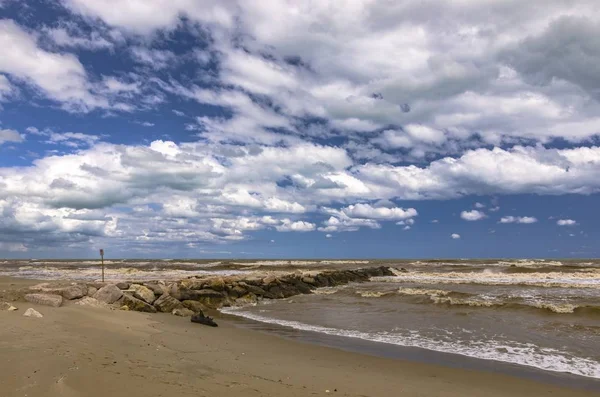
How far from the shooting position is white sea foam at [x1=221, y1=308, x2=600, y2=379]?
950 centimetres

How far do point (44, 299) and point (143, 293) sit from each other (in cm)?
442

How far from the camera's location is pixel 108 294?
54.9 feet

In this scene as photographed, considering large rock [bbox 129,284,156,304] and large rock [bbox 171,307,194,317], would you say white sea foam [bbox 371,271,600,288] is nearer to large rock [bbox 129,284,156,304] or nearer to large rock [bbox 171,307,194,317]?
large rock [bbox 171,307,194,317]

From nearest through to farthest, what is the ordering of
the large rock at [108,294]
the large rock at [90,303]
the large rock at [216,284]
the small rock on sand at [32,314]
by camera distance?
1. the small rock on sand at [32,314]
2. the large rock at [90,303]
3. the large rock at [108,294]
4. the large rock at [216,284]

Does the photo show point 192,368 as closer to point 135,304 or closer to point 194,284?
point 135,304

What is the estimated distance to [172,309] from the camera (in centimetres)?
1702

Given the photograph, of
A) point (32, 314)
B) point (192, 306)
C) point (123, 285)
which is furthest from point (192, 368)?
point (123, 285)

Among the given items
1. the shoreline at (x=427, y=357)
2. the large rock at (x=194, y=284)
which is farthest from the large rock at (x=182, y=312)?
the large rock at (x=194, y=284)

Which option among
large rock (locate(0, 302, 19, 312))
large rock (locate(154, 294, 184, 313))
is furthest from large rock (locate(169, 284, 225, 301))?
large rock (locate(0, 302, 19, 312))

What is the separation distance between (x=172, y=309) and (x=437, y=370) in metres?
Result: 11.6

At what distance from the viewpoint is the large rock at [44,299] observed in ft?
45.6

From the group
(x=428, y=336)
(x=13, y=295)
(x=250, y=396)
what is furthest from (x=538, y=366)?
(x=13, y=295)

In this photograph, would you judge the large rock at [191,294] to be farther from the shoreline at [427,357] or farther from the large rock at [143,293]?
the shoreline at [427,357]

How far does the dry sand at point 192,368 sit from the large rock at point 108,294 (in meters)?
4.71
